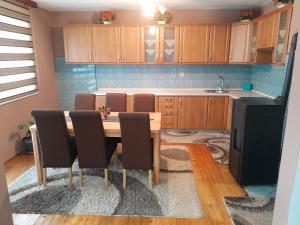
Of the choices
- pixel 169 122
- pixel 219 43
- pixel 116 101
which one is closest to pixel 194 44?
pixel 219 43

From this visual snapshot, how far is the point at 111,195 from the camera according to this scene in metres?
2.65

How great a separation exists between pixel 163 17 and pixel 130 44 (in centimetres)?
84

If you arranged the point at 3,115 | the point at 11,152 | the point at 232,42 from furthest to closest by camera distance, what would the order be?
1. the point at 232,42
2. the point at 11,152
3. the point at 3,115

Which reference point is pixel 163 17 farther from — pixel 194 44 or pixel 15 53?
pixel 15 53

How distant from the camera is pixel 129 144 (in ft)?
8.56

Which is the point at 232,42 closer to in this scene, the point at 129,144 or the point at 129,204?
the point at 129,144

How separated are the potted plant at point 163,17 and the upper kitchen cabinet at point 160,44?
114 millimetres

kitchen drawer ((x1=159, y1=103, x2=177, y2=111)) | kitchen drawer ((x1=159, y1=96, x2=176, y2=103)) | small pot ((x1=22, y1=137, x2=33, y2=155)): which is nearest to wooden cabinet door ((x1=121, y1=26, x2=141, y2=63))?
kitchen drawer ((x1=159, y1=96, x2=176, y2=103))

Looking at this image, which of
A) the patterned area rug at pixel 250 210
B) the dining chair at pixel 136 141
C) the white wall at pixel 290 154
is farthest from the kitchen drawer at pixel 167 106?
the white wall at pixel 290 154

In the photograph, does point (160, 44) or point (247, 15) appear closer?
point (247, 15)

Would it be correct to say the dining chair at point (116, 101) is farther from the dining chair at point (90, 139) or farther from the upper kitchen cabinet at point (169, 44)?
the upper kitchen cabinet at point (169, 44)

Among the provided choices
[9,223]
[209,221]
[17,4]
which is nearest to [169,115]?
[209,221]

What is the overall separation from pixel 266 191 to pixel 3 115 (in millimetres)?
3782

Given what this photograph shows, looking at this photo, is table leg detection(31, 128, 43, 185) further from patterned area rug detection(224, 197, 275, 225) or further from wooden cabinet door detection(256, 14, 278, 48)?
wooden cabinet door detection(256, 14, 278, 48)
